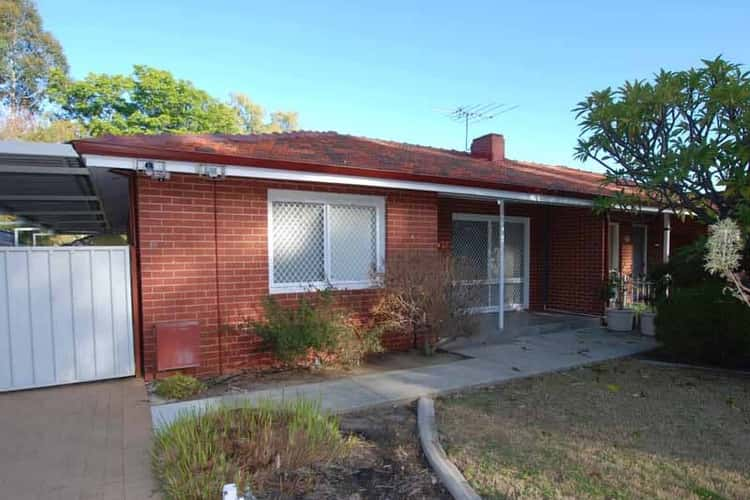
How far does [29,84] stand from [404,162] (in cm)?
3184

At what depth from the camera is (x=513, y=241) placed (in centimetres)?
1105

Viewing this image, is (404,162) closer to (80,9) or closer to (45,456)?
(45,456)

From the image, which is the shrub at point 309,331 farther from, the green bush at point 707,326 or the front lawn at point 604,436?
the green bush at point 707,326

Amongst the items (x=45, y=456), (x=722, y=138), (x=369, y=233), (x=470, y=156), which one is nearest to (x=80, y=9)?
(x=470, y=156)

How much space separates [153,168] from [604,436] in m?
5.32

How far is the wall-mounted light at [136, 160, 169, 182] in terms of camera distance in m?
5.14

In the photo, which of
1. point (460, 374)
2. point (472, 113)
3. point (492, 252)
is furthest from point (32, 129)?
point (460, 374)

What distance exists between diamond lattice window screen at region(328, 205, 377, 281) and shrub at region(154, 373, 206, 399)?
2494 millimetres

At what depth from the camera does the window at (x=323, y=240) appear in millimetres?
6551

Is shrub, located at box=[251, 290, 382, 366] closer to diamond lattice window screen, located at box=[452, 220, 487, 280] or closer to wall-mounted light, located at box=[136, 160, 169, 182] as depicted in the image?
wall-mounted light, located at box=[136, 160, 169, 182]

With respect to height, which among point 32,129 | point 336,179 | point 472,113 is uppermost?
point 32,129

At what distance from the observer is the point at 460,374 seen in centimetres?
605

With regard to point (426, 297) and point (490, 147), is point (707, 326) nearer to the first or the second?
point (426, 297)

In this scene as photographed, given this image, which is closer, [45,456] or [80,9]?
[45,456]
